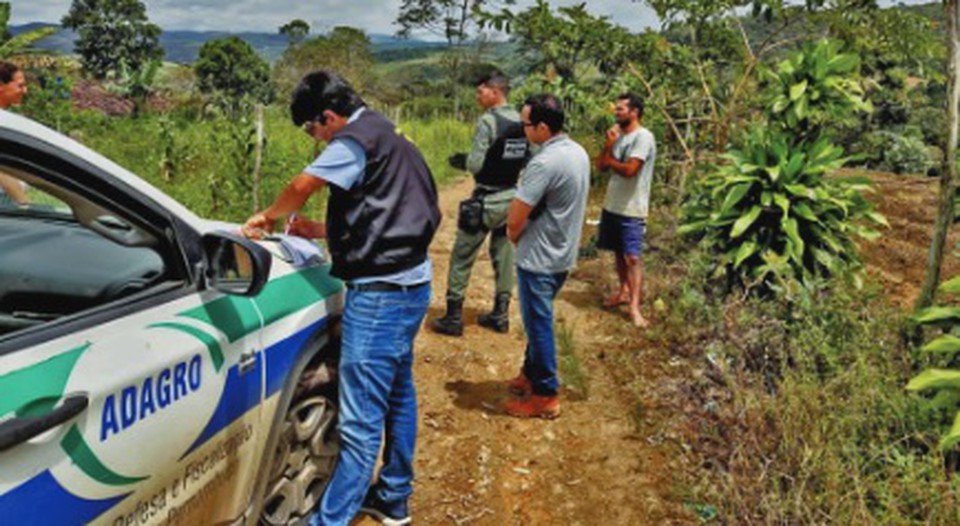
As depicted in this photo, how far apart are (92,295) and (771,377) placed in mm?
3852

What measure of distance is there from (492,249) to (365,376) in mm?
2984

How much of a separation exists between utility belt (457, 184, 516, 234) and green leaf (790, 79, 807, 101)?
204 cm

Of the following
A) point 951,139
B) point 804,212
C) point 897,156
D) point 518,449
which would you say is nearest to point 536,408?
point 518,449

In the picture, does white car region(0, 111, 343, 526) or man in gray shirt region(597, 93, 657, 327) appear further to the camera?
man in gray shirt region(597, 93, 657, 327)

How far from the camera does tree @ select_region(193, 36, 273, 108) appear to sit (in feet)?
184

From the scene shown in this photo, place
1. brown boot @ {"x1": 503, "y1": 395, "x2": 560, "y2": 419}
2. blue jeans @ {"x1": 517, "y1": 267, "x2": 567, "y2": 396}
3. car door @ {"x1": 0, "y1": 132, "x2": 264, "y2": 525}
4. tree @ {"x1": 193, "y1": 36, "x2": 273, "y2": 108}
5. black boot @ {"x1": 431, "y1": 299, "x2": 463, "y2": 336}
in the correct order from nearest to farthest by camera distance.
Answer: car door @ {"x1": 0, "y1": 132, "x2": 264, "y2": 525} < blue jeans @ {"x1": 517, "y1": 267, "x2": 567, "y2": 396} < brown boot @ {"x1": 503, "y1": 395, "x2": 560, "y2": 419} < black boot @ {"x1": 431, "y1": 299, "x2": 463, "y2": 336} < tree @ {"x1": 193, "y1": 36, "x2": 273, "y2": 108}

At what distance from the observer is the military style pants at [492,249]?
17.6ft

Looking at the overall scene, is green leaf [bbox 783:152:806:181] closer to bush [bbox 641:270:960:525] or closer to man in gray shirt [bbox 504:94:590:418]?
bush [bbox 641:270:960:525]

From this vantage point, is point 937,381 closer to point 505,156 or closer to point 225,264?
point 505,156

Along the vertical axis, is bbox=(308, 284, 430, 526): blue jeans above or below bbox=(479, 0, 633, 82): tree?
below

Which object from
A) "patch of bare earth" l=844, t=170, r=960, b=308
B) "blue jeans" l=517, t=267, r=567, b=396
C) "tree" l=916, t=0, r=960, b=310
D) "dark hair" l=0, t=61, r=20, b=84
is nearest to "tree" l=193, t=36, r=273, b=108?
"patch of bare earth" l=844, t=170, r=960, b=308

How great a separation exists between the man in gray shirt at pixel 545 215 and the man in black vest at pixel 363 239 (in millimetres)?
1155

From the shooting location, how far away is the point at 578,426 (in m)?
4.49

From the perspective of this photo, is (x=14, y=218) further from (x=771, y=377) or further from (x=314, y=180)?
(x=771, y=377)
